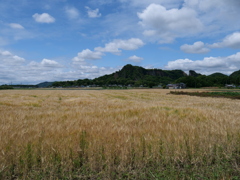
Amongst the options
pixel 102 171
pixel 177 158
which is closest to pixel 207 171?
pixel 177 158

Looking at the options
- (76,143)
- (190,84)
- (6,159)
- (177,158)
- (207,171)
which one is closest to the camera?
(207,171)

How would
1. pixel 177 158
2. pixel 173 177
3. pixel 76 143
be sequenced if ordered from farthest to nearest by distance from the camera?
pixel 76 143 < pixel 177 158 < pixel 173 177

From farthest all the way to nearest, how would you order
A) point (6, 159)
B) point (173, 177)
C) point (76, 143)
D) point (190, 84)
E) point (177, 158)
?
1. point (190, 84)
2. point (76, 143)
3. point (177, 158)
4. point (6, 159)
5. point (173, 177)

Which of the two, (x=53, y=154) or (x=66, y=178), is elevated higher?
(x=53, y=154)

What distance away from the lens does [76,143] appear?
3.45m

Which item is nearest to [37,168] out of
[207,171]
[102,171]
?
[102,171]

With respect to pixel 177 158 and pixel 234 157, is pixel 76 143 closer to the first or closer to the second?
pixel 177 158

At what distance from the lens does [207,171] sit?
8.59 feet

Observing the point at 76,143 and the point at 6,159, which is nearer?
the point at 6,159

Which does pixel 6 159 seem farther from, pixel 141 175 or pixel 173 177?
pixel 173 177

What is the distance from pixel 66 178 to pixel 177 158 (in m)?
2.02

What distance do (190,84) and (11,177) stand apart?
196 m

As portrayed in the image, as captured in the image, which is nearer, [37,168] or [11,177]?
[11,177]

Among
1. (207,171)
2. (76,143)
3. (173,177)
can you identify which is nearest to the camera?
(173,177)
